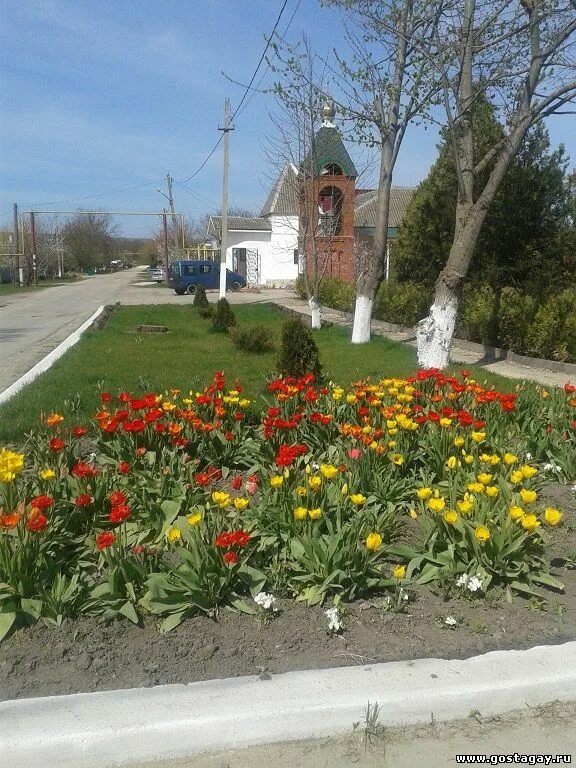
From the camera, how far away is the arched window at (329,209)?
20234mm

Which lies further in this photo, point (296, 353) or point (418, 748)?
point (296, 353)

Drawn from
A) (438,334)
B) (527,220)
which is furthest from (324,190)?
(438,334)

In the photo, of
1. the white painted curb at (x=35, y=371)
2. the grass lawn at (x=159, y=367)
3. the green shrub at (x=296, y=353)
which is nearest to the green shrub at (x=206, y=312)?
the grass lawn at (x=159, y=367)

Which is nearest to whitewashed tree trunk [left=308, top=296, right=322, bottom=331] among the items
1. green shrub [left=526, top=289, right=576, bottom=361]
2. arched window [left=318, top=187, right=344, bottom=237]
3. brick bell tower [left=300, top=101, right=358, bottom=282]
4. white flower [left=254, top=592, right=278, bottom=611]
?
brick bell tower [left=300, top=101, right=358, bottom=282]

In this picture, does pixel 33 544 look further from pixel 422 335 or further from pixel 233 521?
pixel 422 335

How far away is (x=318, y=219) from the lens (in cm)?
1947

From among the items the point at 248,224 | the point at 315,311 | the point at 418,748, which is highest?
the point at 248,224

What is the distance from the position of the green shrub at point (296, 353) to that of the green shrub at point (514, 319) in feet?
18.5

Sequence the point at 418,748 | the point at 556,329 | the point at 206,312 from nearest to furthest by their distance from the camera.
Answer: the point at 418,748 < the point at 556,329 < the point at 206,312

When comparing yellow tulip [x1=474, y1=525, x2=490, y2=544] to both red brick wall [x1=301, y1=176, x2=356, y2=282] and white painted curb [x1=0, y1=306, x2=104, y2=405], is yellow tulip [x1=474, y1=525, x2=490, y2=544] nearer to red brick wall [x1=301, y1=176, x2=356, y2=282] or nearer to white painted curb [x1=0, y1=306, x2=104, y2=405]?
white painted curb [x1=0, y1=306, x2=104, y2=405]

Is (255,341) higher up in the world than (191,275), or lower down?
higher up

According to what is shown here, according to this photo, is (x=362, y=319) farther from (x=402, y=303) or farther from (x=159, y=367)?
(x=159, y=367)

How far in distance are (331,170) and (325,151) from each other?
2131 mm

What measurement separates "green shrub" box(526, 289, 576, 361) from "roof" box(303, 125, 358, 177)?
23.3 feet
